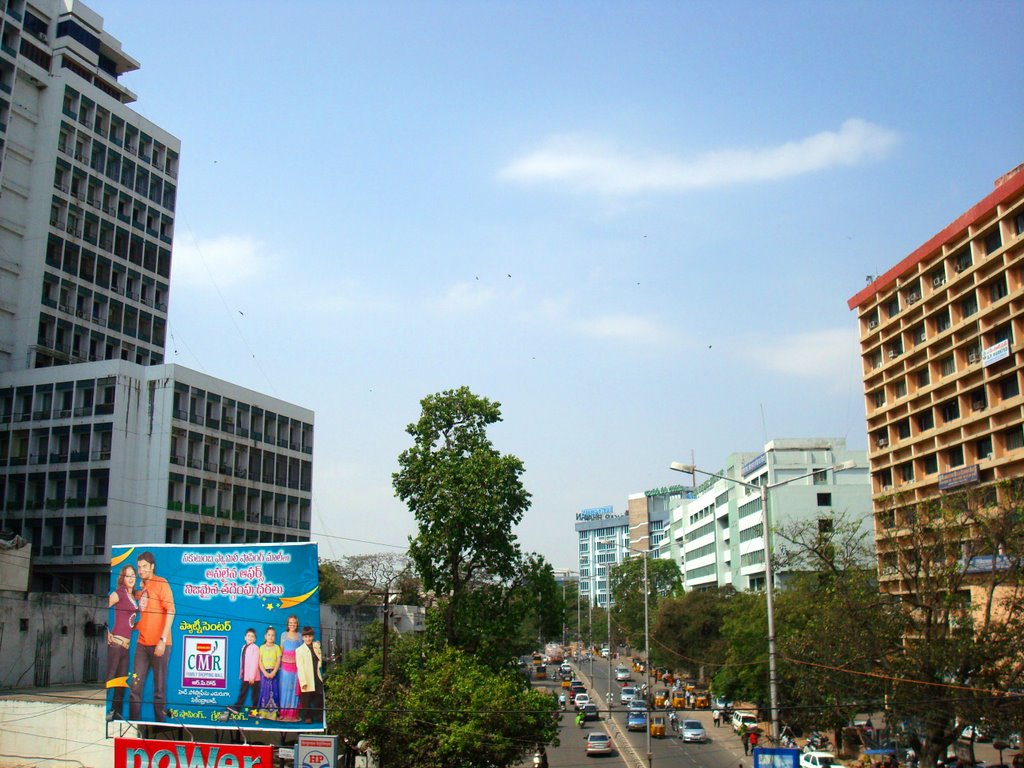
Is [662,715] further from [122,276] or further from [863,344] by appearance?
[122,276]

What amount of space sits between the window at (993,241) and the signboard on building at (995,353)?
559 cm

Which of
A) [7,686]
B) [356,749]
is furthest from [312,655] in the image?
[7,686]

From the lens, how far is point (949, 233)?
5788 cm

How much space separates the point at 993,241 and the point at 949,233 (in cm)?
332

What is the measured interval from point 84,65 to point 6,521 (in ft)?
116

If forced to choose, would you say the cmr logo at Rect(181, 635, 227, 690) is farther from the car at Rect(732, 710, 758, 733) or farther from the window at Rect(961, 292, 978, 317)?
the window at Rect(961, 292, 978, 317)

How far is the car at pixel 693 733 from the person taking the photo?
54062mm

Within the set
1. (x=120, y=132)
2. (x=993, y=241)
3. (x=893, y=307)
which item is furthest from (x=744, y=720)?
(x=120, y=132)

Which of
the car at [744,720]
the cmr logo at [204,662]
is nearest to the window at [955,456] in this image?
the car at [744,720]

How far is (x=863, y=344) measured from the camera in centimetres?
6950

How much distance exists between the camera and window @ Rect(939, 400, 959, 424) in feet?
194

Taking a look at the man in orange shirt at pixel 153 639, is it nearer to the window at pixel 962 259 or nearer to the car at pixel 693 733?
the car at pixel 693 733

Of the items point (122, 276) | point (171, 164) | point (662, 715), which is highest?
point (171, 164)

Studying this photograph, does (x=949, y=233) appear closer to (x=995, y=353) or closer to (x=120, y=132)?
(x=995, y=353)
